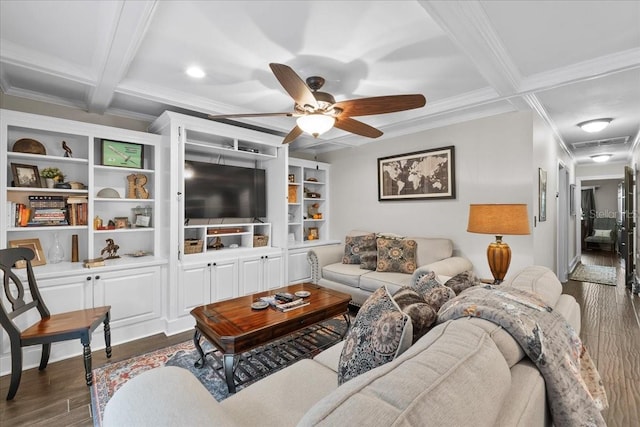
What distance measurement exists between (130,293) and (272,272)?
158 centimetres

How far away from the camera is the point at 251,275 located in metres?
3.71

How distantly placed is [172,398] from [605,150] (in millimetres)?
7409

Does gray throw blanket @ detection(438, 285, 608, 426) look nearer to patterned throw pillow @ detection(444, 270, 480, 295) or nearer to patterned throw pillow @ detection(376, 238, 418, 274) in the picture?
patterned throw pillow @ detection(444, 270, 480, 295)

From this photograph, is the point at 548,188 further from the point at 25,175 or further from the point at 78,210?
the point at 25,175

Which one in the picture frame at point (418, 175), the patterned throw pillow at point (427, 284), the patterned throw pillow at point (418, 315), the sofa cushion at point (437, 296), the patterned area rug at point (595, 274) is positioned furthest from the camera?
the patterned area rug at point (595, 274)

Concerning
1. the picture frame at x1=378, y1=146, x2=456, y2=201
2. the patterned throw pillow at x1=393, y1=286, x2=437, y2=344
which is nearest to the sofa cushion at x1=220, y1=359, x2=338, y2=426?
the patterned throw pillow at x1=393, y1=286, x2=437, y2=344

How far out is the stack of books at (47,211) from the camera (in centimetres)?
272

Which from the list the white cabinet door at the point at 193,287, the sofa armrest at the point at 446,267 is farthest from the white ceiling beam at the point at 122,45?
the sofa armrest at the point at 446,267

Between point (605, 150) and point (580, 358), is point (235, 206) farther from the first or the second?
point (605, 150)

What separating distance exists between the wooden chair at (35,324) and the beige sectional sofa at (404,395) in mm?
1448

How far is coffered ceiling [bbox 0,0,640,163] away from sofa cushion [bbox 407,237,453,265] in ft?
4.91

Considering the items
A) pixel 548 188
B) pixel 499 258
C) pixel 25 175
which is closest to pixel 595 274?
pixel 548 188

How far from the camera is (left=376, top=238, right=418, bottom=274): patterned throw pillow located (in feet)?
11.6

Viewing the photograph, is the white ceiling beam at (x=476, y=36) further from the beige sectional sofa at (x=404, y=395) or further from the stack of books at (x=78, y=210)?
the stack of books at (x=78, y=210)
